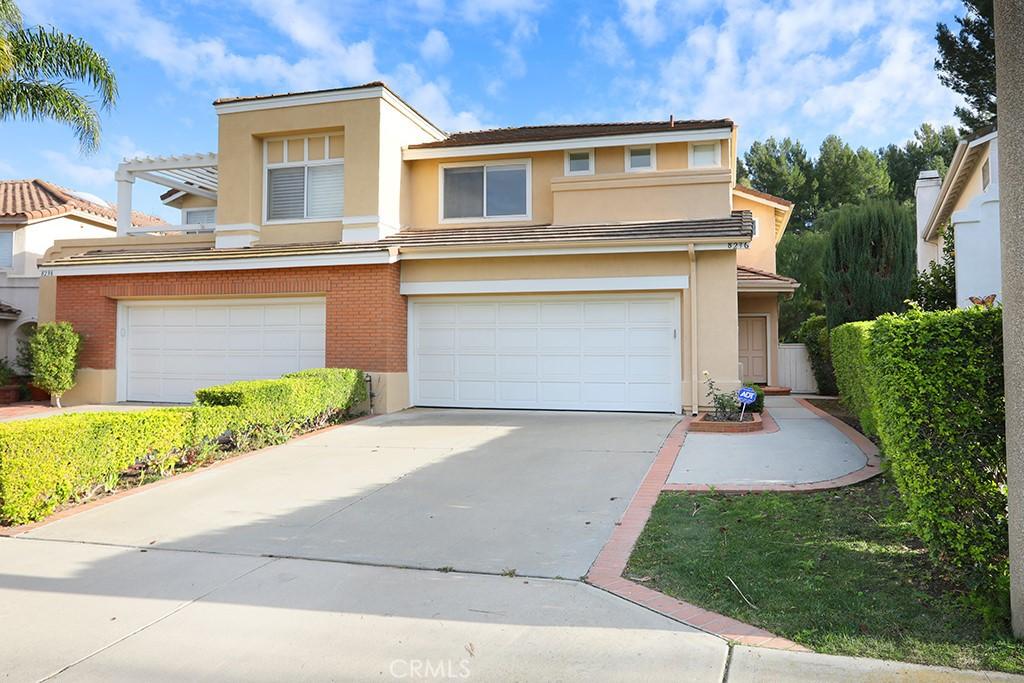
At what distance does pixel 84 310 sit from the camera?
52.1 ft

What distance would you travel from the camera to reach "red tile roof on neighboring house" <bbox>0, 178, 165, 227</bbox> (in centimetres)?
2328

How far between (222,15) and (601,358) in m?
10.5

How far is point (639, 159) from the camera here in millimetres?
15883

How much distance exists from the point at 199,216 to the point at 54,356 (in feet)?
23.1

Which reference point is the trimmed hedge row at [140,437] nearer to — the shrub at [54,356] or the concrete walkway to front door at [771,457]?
the concrete walkway to front door at [771,457]

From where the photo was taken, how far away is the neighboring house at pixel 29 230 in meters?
20.2

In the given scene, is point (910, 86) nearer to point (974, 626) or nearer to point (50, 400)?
point (974, 626)

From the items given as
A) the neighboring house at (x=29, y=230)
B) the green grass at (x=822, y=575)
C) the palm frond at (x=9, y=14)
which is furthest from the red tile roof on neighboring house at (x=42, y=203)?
the green grass at (x=822, y=575)

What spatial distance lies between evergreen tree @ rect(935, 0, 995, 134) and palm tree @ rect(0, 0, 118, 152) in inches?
968

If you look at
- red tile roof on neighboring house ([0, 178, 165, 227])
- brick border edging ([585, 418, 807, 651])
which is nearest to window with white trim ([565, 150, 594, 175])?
brick border edging ([585, 418, 807, 651])

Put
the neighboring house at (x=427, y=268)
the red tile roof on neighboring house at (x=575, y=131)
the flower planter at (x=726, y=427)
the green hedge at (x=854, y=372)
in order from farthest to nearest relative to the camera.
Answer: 1. the red tile roof on neighboring house at (x=575, y=131)
2. the neighboring house at (x=427, y=268)
3. the flower planter at (x=726, y=427)
4. the green hedge at (x=854, y=372)

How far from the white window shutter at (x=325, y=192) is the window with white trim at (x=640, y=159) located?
21.5 feet

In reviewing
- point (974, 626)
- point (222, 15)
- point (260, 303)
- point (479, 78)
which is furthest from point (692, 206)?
point (974, 626)

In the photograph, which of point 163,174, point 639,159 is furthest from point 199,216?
point 639,159
